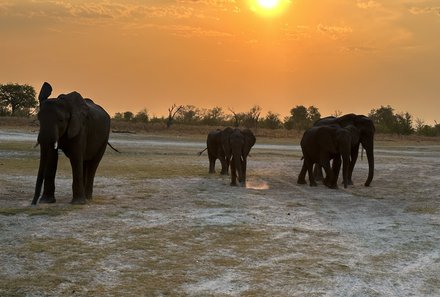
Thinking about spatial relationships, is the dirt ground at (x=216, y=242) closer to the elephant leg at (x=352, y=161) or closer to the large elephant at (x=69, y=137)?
the large elephant at (x=69, y=137)

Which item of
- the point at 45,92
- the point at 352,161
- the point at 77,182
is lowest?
the point at 77,182

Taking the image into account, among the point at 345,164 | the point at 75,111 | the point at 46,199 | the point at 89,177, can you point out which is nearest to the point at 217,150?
the point at 345,164

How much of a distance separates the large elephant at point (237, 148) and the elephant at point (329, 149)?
6.18 ft

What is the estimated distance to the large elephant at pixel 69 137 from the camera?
1109 centimetres

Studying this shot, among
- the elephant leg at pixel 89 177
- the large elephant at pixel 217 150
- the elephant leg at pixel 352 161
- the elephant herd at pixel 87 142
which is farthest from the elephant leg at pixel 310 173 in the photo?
the elephant leg at pixel 89 177

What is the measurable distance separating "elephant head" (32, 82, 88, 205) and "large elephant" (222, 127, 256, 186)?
567 cm

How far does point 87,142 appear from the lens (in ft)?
40.8

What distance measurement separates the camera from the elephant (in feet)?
56.2

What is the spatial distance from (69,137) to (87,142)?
0.97 m

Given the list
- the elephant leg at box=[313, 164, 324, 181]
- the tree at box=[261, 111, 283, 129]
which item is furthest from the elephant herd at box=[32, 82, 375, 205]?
the tree at box=[261, 111, 283, 129]

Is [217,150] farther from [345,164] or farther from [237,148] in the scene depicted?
[345,164]

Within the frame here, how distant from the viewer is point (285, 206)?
1273 centimetres

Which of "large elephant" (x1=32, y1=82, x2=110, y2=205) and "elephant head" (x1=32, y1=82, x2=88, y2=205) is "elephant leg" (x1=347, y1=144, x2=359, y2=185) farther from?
"elephant head" (x1=32, y1=82, x2=88, y2=205)

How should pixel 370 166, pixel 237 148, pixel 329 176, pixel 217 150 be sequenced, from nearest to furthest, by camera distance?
1. pixel 237 148
2. pixel 329 176
3. pixel 370 166
4. pixel 217 150
